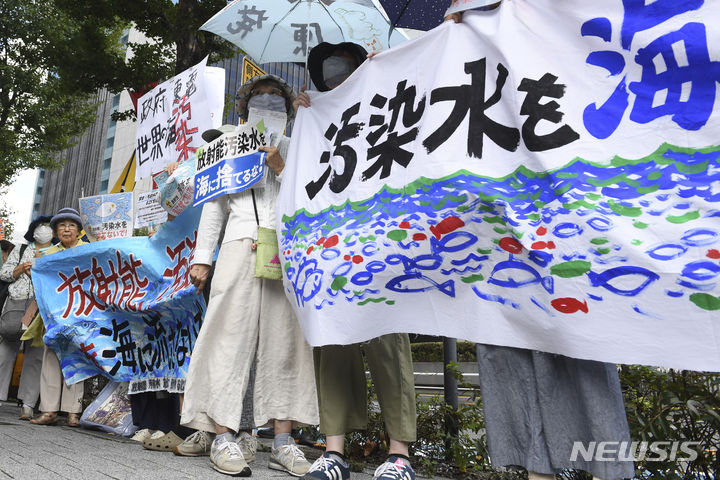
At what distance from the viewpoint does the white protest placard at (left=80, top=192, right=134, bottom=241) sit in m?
4.60

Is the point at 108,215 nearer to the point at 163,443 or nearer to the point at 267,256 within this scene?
the point at 163,443

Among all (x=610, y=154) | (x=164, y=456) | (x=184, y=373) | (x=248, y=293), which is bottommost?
(x=164, y=456)

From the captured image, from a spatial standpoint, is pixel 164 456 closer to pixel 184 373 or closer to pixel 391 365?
pixel 184 373

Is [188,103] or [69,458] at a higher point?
[188,103]

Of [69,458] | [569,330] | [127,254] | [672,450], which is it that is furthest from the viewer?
[127,254]

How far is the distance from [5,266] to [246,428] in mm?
3703

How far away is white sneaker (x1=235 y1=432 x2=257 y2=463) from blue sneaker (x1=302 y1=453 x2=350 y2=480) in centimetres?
92

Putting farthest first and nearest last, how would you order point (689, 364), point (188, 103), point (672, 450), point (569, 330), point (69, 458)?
point (188, 103)
point (69, 458)
point (672, 450)
point (569, 330)
point (689, 364)

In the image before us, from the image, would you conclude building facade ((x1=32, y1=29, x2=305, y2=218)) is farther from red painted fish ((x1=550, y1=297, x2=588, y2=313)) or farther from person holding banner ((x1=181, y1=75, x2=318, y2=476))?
red painted fish ((x1=550, y1=297, x2=588, y2=313))

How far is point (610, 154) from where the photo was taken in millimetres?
1885

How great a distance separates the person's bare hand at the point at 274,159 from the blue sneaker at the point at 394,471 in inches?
66.2

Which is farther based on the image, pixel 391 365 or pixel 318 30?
pixel 318 30

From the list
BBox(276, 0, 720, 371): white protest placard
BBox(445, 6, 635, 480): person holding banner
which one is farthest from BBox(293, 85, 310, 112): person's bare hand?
BBox(445, 6, 635, 480): person holding banner

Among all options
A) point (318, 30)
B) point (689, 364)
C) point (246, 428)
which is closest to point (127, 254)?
point (246, 428)
